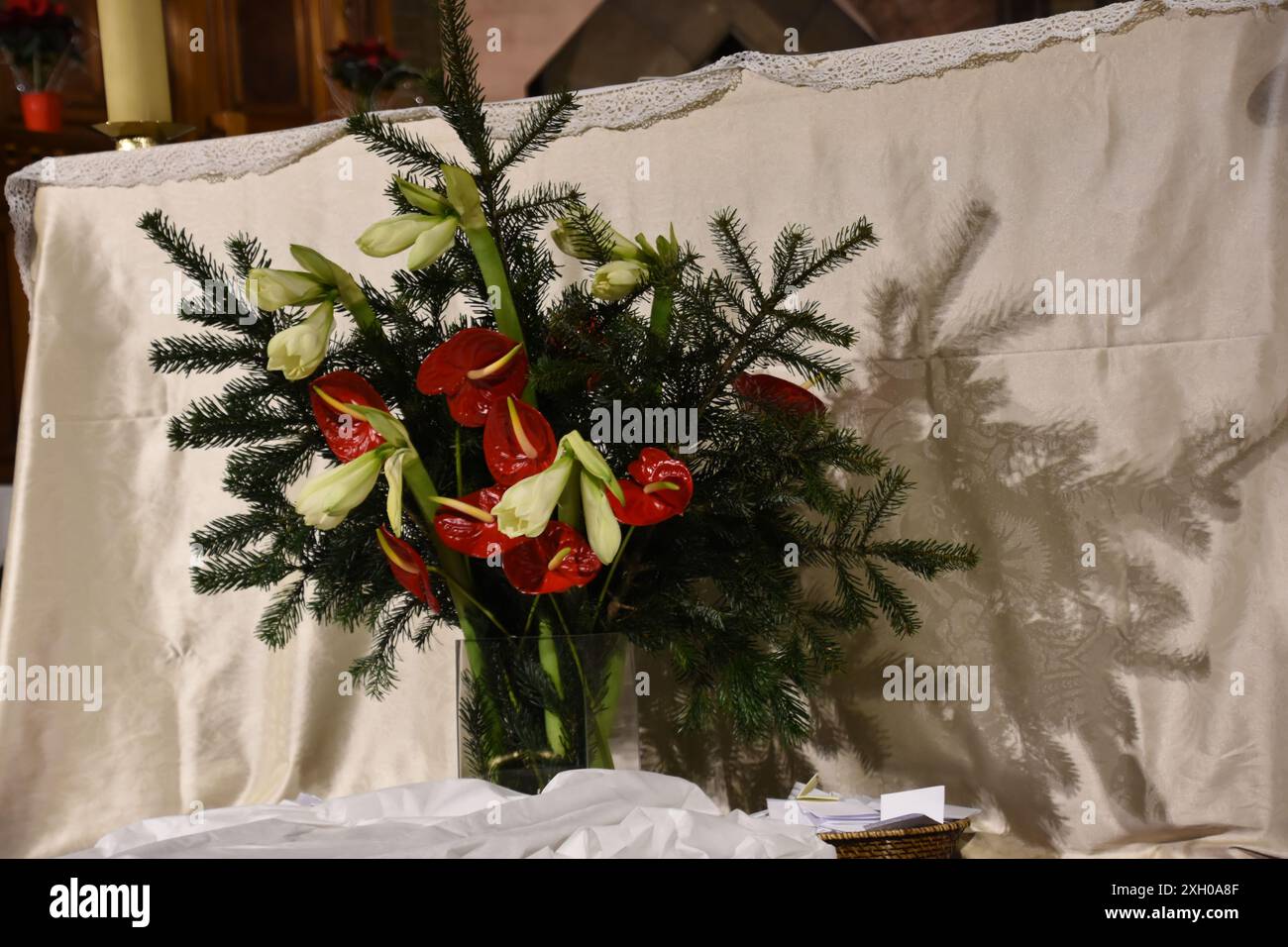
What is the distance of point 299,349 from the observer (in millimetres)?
907

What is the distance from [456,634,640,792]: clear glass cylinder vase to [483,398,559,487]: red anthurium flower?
5.7 inches

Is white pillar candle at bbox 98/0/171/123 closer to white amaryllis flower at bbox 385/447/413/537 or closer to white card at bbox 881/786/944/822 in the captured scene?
white amaryllis flower at bbox 385/447/413/537

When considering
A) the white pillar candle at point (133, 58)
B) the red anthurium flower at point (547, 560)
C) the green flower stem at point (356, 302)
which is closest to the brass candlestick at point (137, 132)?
the white pillar candle at point (133, 58)

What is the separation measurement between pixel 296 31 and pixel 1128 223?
2.42 m

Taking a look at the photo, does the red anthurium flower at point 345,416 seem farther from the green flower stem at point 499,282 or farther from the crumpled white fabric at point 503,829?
the crumpled white fabric at point 503,829

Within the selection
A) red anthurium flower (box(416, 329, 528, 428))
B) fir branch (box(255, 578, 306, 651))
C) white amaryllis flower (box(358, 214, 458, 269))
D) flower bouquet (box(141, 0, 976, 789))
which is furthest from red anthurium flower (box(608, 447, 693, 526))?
fir branch (box(255, 578, 306, 651))

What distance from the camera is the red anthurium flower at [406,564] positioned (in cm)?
93

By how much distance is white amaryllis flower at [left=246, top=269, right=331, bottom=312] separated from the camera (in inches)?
35.6

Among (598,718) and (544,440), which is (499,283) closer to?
(544,440)

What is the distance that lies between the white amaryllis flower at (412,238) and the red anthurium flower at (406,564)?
20 cm

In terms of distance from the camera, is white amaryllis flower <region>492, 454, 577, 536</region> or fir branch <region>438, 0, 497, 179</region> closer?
white amaryllis flower <region>492, 454, 577, 536</region>
